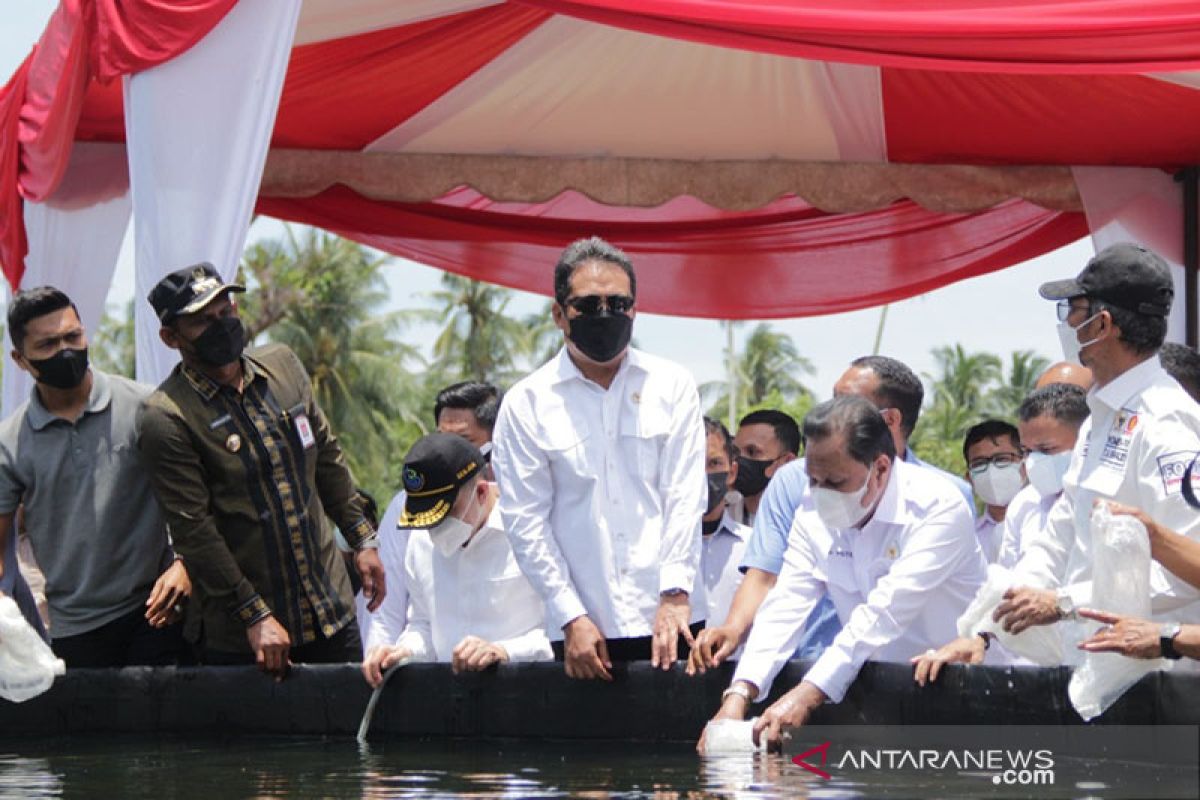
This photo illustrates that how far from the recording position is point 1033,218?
9.45m

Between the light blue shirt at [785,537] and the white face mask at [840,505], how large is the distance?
21 cm

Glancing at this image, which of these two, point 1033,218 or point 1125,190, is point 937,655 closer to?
point 1125,190

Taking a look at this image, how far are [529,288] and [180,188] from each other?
13.5 ft

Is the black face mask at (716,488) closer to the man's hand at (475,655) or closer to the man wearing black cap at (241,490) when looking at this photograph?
the man wearing black cap at (241,490)

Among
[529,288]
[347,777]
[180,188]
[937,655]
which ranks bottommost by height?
[347,777]

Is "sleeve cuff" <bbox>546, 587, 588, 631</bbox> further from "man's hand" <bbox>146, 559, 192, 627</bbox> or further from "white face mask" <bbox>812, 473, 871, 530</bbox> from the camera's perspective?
"man's hand" <bbox>146, 559, 192, 627</bbox>

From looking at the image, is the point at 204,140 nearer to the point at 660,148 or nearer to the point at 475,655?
the point at 475,655

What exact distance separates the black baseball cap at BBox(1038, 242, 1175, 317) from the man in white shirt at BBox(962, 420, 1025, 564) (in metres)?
2.25

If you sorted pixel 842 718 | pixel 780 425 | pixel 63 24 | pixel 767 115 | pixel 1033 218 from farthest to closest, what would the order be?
pixel 1033 218
pixel 767 115
pixel 780 425
pixel 63 24
pixel 842 718

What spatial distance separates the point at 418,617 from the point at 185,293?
43.2 inches

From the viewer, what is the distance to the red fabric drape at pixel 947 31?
580cm

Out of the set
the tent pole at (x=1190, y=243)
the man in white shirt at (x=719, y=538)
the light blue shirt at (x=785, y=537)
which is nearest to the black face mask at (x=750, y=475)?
the man in white shirt at (x=719, y=538)

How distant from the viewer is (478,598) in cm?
479

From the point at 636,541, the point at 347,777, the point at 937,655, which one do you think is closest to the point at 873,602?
the point at 937,655
